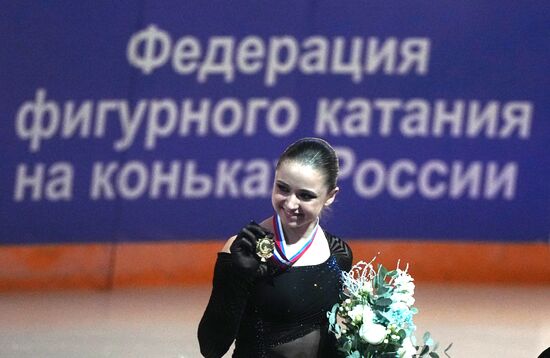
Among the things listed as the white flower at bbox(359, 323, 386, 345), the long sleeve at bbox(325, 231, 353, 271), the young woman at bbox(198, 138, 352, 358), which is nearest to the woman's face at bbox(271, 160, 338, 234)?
the young woman at bbox(198, 138, 352, 358)

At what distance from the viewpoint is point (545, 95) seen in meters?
8.95

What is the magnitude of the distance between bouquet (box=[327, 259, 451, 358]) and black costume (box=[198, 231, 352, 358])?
0.05m

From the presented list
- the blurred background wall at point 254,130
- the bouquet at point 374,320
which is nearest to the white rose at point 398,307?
the bouquet at point 374,320

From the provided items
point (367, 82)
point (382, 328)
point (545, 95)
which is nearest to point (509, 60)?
point (545, 95)

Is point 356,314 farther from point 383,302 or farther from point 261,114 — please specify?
point 261,114

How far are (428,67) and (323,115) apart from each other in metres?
0.87

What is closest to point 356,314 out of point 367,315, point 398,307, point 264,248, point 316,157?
point 367,315

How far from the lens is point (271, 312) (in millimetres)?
3434

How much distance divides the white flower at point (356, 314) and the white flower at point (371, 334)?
0.02 meters

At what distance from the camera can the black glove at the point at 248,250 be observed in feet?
10.8

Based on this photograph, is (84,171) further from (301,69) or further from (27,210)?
(301,69)

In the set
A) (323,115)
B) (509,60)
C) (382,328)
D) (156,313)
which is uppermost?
(509,60)

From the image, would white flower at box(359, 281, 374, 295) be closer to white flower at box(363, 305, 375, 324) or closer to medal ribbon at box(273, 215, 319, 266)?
white flower at box(363, 305, 375, 324)

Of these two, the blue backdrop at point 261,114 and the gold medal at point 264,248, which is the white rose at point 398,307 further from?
the blue backdrop at point 261,114
